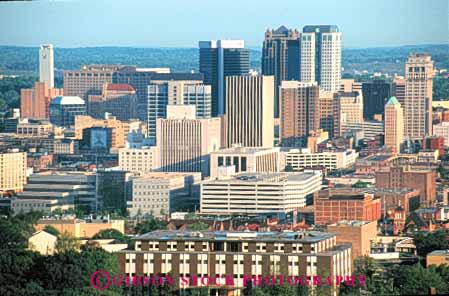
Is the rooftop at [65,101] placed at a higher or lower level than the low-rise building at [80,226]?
higher

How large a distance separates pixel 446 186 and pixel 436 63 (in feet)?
25.8

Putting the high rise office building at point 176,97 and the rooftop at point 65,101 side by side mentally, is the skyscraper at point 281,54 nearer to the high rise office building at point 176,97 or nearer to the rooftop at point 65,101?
the high rise office building at point 176,97

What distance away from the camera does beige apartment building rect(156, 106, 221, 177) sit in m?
26.7

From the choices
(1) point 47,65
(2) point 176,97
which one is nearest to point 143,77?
(1) point 47,65

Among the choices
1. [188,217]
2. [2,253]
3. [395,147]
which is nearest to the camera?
[2,253]

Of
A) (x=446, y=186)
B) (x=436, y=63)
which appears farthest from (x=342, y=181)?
(x=436, y=63)

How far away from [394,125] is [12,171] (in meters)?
8.15

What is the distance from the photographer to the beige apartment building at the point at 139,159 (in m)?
26.2

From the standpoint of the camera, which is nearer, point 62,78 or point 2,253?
point 2,253

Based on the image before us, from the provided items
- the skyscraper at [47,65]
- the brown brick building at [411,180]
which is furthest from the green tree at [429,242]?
the skyscraper at [47,65]

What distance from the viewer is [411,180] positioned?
23.2 meters

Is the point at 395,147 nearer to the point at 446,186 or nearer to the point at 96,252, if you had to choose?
the point at 446,186

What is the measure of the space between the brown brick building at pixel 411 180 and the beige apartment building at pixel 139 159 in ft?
12.3

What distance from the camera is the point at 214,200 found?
72.1ft
